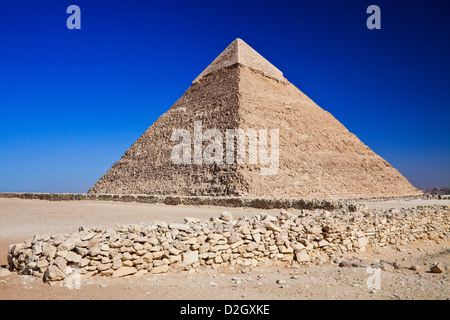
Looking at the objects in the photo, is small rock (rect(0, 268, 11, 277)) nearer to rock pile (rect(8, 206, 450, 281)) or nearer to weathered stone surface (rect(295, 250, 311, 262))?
rock pile (rect(8, 206, 450, 281))

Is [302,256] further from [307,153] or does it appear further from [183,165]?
[307,153]

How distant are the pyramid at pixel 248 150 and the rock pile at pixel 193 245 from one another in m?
15.0

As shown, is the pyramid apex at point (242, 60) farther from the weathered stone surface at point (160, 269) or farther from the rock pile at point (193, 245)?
the weathered stone surface at point (160, 269)

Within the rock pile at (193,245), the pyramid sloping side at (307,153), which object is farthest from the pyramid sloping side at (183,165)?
the rock pile at (193,245)

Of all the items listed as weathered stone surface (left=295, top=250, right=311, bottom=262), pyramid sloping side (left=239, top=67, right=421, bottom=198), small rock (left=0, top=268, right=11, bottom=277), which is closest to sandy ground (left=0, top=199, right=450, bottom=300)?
small rock (left=0, top=268, right=11, bottom=277)

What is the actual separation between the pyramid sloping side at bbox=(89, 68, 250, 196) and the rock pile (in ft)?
50.1

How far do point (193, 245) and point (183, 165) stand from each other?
24200mm

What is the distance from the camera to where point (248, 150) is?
25812mm

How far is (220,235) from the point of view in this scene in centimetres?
468

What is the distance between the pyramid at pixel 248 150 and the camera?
79.4 ft

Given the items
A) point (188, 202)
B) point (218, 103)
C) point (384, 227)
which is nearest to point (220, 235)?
point (384, 227)

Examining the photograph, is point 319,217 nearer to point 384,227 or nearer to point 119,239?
point 384,227

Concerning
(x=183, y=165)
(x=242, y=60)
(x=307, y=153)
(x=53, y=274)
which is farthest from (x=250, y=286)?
(x=242, y=60)

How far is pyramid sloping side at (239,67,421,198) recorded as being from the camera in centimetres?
2431
